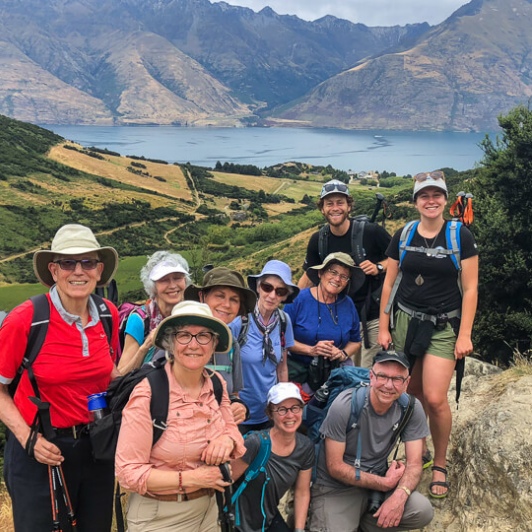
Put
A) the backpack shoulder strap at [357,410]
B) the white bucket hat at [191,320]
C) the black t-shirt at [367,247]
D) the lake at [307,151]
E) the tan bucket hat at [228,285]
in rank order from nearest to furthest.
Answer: the white bucket hat at [191,320]
the backpack shoulder strap at [357,410]
the tan bucket hat at [228,285]
the black t-shirt at [367,247]
the lake at [307,151]

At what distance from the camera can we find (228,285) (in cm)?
324

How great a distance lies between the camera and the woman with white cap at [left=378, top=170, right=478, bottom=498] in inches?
132

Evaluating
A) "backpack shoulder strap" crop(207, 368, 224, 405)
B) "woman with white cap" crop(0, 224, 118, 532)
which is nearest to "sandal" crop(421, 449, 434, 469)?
"backpack shoulder strap" crop(207, 368, 224, 405)

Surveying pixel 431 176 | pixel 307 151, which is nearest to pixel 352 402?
pixel 431 176

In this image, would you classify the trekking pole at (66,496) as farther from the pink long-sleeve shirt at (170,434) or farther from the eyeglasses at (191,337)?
the eyeglasses at (191,337)

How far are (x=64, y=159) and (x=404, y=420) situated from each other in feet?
328

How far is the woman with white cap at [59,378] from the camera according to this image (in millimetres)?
2496

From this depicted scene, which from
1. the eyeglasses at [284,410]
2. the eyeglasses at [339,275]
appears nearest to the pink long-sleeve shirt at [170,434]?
the eyeglasses at [284,410]

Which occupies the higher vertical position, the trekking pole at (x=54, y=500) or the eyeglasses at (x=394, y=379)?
the eyeglasses at (x=394, y=379)

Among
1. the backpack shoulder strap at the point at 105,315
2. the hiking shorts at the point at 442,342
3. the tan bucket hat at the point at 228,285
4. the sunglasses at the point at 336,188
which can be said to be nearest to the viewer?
the backpack shoulder strap at the point at 105,315

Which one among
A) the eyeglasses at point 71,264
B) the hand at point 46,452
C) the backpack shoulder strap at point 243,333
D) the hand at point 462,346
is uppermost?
the eyeglasses at point 71,264

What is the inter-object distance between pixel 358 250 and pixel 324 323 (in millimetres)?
738

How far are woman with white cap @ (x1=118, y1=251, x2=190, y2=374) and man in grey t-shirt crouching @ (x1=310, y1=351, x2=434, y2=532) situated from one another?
48.5 inches

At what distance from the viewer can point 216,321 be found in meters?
2.43
